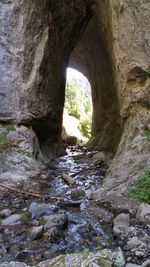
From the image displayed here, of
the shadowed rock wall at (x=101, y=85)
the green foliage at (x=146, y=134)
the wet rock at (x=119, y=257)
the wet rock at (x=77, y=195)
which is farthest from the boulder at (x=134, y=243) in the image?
the shadowed rock wall at (x=101, y=85)

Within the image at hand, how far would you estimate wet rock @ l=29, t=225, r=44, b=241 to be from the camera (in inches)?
120

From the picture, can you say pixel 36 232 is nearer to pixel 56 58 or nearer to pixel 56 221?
pixel 56 221

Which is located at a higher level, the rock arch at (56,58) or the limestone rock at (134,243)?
the rock arch at (56,58)

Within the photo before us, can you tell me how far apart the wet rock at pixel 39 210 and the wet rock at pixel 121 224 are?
2.69 ft

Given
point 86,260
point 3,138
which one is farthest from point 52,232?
point 3,138

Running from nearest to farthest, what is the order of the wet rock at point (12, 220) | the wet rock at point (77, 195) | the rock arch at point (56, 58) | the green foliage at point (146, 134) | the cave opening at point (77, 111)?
the wet rock at point (12, 220), the wet rock at point (77, 195), the green foliage at point (146, 134), the rock arch at point (56, 58), the cave opening at point (77, 111)

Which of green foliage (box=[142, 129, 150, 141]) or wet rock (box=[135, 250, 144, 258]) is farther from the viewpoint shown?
green foliage (box=[142, 129, 150, 141])

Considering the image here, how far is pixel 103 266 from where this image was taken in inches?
94.8

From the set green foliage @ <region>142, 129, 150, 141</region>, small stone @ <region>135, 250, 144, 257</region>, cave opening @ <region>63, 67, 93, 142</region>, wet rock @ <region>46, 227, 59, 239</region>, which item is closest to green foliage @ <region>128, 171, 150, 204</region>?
green foliage @ <region>142, 129, 150, 141</region>

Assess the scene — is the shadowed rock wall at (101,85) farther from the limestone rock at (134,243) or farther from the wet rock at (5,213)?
the limestone rock at (134,243)

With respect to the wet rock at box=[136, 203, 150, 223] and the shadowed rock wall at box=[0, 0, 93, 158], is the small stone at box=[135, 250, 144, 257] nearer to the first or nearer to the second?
the wet rock at box=[136, 203, 150, 223]

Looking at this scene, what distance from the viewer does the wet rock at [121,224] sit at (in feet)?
10.6

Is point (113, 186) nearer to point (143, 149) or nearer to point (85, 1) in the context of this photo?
point (143, 149)

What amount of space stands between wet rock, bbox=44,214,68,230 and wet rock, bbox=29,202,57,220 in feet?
0.64
